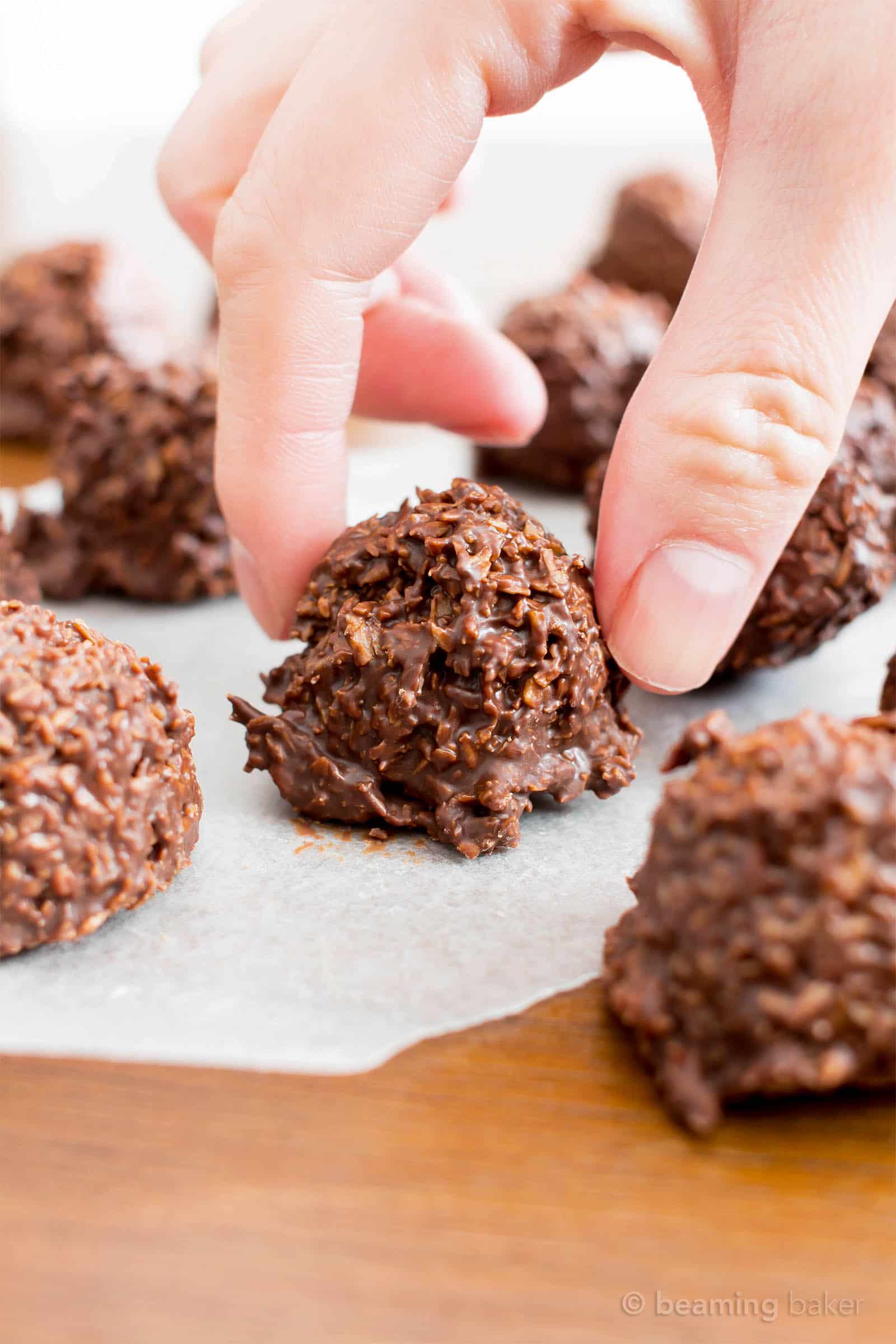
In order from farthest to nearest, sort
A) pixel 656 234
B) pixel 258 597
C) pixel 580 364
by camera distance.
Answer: pixel 656 234
pixel 580 364
pixel 258 597

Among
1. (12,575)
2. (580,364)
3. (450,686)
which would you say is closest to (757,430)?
(450,686)

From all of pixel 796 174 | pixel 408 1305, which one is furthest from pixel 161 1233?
pixel 796 174

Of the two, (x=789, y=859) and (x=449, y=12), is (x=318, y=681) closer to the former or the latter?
(x=789, y=859)

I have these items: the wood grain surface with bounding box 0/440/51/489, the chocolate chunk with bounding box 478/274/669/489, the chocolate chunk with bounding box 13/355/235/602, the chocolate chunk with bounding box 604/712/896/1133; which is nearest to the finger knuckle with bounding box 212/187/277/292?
the chocolate chunk with bounding box 13/355/235/602

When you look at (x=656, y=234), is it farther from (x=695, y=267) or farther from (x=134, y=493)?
(x=695, y=267)

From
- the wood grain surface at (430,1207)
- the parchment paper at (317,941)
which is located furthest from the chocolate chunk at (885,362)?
the wood grain surface at (430,1207)

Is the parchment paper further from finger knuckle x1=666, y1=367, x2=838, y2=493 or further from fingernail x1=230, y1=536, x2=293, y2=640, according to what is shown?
finger knuckle x1=666, y1=367, x2=838, y2=493

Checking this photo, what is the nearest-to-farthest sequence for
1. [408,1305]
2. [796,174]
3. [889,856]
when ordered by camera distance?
[408,1305] < [889,856] < [796,174]
